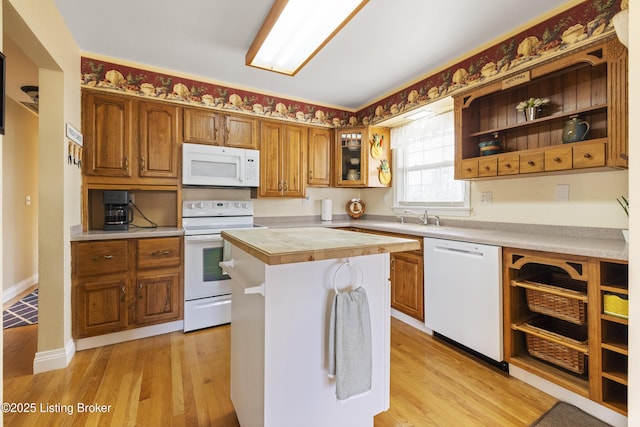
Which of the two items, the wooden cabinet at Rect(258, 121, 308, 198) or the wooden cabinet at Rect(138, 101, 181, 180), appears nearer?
the wooden cabinet at Rect(138, 101, 181, 180)

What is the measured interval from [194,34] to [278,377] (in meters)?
2.53

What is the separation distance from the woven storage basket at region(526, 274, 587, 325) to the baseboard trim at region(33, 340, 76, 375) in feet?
10.8

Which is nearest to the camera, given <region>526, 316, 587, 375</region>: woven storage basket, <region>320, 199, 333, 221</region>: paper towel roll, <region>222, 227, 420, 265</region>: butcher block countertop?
<region>222, 227, 420, 265</region>: butcher block countertop

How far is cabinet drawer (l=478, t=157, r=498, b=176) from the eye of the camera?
2307mm

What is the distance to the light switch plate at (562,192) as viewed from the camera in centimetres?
211

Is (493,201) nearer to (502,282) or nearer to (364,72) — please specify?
(502,282)

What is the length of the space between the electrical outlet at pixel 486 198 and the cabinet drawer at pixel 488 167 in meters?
0.33

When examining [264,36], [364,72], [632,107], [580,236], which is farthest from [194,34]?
[580,236]

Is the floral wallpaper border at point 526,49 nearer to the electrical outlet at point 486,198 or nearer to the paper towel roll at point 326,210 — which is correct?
the electrical outlet at point 486,198

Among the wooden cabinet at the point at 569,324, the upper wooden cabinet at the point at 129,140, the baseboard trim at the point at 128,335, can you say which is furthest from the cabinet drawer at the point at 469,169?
the baseboard trim at the point at 128,335

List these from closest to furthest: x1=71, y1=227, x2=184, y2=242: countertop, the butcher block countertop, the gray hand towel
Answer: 1. the butcher block countertop
2. the gray hand towel
3. x1=71, y1=227, x2=184, y2=242: countertop

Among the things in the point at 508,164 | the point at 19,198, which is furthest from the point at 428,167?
the point at 19,198

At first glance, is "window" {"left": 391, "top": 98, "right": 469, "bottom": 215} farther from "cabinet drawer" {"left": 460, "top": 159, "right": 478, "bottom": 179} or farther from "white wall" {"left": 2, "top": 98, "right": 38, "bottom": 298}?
"white wall" {"left": 2, "top": 98, "right": 38, "bottom": 298}

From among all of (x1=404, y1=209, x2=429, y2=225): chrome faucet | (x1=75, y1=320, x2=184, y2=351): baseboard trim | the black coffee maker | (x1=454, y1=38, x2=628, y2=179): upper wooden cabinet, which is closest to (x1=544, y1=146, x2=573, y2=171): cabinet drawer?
(x1=454, y1=38, x2=628, y2=179): upper wooden cabinet
